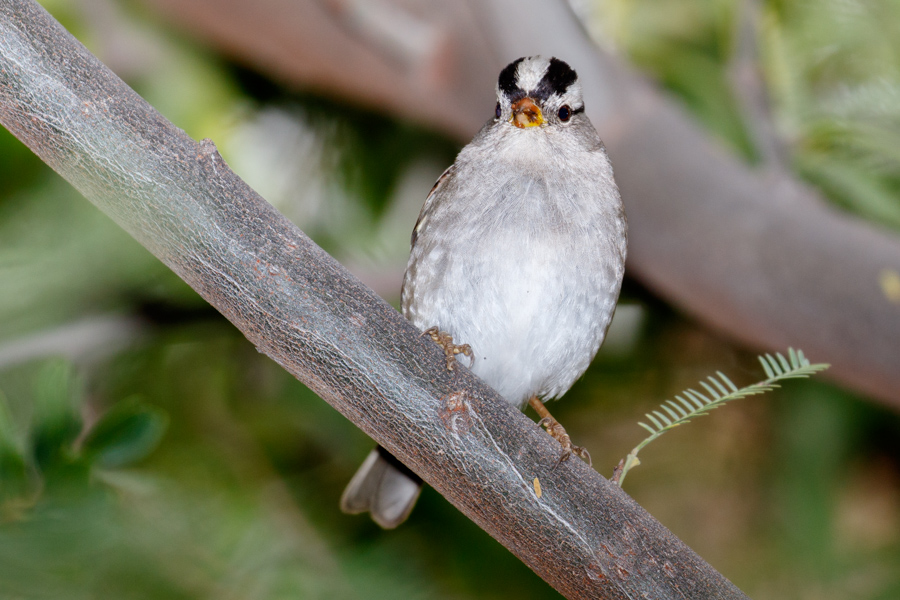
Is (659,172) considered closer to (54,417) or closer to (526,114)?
(526,114)

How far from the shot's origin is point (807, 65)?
292 cm

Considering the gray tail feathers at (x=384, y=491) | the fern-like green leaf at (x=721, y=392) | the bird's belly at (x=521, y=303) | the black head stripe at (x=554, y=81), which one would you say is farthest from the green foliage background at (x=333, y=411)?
the black head stripe at (x=554, y=81)

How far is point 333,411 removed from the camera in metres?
2.87

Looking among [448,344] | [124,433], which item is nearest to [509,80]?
[448,344]

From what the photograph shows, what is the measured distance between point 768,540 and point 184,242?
244cm

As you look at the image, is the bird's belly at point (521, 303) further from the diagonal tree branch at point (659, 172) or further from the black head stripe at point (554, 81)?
the diagonal tree branch at point (659, 172)

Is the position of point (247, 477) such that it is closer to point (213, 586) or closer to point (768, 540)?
point (213, 586)

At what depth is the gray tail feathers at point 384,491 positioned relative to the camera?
2205 mm

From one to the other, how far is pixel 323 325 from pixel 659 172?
Answer: 175cm

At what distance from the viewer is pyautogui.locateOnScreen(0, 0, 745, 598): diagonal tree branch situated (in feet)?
4.22

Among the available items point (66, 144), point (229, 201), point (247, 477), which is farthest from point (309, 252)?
point (247, 477)

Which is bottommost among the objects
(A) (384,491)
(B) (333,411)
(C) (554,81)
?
(A) (384,491)

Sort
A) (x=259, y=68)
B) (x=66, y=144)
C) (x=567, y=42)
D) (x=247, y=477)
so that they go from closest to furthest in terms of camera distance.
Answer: (x=66, y=144)
(x=247, y=477)
(x=567, y=42)
(x=259, y=68)

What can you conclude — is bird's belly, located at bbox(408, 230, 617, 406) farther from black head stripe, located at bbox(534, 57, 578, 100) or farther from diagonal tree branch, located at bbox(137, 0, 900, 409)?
diagonal tree branch, located at bbox(137, 0, 900, 409)
